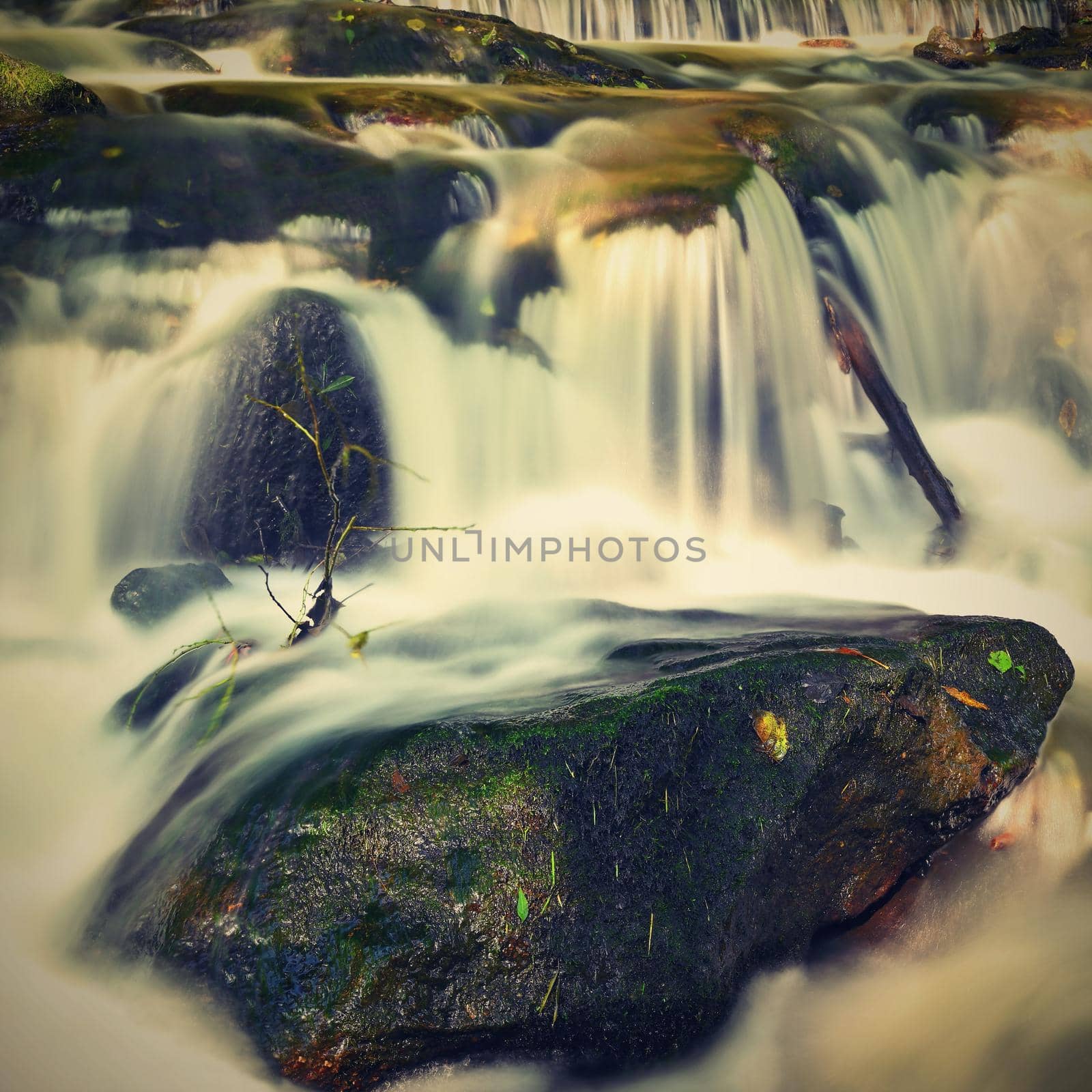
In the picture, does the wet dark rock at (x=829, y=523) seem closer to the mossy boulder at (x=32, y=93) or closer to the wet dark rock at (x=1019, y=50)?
the mossy boulder at (x=32, y=93)

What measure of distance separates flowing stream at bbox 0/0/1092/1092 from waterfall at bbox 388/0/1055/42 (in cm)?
331

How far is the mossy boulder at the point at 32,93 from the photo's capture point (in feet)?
21.8

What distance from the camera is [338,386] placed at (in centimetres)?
546

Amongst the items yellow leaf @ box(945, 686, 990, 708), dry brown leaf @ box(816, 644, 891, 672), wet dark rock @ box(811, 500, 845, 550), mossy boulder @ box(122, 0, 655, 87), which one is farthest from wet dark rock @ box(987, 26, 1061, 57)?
dry brown leaf @ box(816, 644, 891, 672)

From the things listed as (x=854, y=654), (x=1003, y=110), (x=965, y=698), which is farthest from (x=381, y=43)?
(x=965, y=698)

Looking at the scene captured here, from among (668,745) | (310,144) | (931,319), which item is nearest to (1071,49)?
(931,319)

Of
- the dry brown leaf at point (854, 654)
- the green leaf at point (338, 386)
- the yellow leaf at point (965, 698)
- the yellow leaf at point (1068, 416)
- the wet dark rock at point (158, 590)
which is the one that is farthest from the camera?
the yellow leaf at point (1068, 416)

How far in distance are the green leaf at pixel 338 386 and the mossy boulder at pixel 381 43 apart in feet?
15.1

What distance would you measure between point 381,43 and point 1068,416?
6.85m

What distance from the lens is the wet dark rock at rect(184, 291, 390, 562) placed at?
18.3 feet

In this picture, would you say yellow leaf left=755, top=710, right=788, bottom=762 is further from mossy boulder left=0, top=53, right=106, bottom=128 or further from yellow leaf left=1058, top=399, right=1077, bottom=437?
mossy boulder left=0, top=53, right=106, bottom=128

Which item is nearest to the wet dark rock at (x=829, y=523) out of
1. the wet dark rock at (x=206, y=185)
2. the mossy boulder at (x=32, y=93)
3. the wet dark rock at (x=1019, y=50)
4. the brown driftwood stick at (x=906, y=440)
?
the brown driftwood stick at (x=906, y=440)

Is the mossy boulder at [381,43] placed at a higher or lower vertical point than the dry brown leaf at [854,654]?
higher

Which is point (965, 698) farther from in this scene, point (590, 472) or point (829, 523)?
point (590, 472)
